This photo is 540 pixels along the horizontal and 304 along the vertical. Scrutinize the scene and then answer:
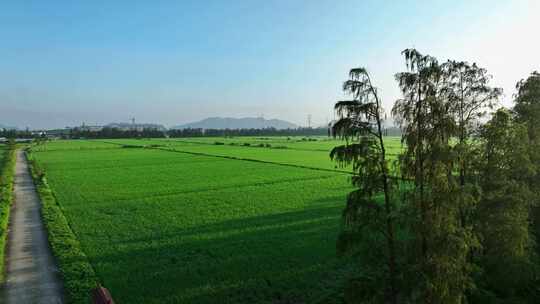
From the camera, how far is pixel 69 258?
49.9ft

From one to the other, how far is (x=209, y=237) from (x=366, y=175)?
43.1ft

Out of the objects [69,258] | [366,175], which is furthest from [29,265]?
[366,175]

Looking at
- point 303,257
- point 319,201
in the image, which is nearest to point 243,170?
point 319,201

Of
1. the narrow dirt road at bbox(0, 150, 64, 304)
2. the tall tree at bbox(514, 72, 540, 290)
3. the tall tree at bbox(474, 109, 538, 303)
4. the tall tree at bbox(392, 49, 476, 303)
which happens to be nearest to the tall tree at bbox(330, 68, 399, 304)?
the tall tree at bbox(392, 49, 476, 303)

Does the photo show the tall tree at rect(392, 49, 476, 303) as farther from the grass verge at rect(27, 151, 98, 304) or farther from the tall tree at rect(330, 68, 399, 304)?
the grass verge at rect(27, 151, 98, 304)

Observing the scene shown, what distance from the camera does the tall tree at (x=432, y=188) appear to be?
23.2ft

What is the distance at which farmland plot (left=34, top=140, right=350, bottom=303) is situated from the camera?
1280 cm

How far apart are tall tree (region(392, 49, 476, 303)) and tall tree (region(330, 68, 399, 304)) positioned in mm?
565

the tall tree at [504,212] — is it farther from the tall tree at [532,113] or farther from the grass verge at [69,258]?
the grass verge at [69,258]

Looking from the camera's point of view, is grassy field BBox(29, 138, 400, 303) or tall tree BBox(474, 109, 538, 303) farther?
grassy field BBox(29, 138, 400, 303)

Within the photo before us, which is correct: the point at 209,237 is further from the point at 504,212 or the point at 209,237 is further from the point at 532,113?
the point at 532,113

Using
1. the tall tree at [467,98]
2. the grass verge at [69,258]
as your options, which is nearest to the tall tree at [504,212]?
the tall tree at [467,98]

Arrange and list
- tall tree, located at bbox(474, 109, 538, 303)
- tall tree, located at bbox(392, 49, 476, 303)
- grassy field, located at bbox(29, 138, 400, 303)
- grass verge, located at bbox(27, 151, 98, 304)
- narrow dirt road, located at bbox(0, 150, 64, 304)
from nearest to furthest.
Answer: tall tree, located at bbox(392, 49, 476, 303), tall tree, located at bbox(474, 109, 538, 303), narrow dirt road, located at bbox(0, 150, 64, 304), grass verge, located at bbox(27, 151, 98, 304), grassy field, located at bbox(29, 138, 400, 303)

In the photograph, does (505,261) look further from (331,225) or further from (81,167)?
(81,167)
